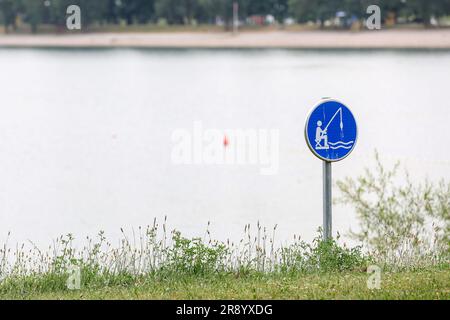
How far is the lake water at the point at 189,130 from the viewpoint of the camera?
18.8 metres

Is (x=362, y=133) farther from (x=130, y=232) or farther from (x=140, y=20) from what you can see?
(x=140, y=20)

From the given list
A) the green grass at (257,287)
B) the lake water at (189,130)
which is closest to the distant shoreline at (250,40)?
the lake water at (189,130)

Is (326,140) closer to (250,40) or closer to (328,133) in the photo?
(328,133)

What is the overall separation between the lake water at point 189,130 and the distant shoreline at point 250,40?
215 inches

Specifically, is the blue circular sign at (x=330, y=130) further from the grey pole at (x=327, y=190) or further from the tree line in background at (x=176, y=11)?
the tree line in background at (x=176, y=11)

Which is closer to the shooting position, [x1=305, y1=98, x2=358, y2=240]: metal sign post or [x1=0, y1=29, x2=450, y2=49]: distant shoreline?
[x1=305, y1=98, x2=358, y2=240]: metal sign post

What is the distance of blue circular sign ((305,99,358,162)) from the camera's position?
31.2 feet

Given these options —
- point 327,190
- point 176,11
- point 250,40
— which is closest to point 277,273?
point 327,190

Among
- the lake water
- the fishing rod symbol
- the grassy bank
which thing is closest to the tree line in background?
the lake water

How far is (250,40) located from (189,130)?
5949 centimetres

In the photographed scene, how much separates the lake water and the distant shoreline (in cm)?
546

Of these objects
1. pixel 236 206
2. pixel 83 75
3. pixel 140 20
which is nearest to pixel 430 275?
pixel 236 206

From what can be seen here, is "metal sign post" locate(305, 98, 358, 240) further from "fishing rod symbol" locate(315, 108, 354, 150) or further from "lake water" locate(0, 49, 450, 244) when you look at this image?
"lake water" locate(0, 49, 450, 244)
